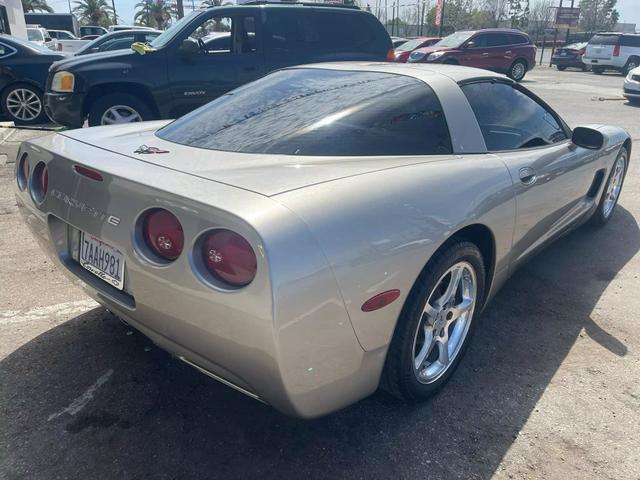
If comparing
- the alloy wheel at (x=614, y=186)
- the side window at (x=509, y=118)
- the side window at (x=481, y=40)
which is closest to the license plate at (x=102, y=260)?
the side window at (x=509, y=118)

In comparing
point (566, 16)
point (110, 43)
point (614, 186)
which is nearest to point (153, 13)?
point (566, 16)

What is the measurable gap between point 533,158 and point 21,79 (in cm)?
864

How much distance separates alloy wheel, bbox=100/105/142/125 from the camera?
6.68 m

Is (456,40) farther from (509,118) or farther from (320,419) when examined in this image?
(320,419)

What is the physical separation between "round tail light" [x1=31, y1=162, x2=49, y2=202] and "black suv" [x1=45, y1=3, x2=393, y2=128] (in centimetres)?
456

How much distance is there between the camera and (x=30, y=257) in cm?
379

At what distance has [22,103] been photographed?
8.84 meters

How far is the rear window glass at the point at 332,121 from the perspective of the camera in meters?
2.34

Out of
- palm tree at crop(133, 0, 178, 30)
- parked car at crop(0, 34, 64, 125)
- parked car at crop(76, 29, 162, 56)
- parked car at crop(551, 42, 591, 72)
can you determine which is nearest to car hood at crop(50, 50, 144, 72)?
parked car at crop(0, 34, 64, 125)

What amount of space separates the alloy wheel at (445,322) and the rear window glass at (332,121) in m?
0.60

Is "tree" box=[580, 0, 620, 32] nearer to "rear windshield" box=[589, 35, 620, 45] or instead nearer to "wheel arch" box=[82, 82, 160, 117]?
"rear windshield" box=[589, 35, 620, 45]

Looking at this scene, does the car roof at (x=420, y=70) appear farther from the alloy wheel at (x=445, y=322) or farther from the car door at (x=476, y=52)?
the car door at (x=476, y=52)

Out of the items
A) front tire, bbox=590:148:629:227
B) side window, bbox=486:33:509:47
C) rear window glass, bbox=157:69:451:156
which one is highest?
rear window glass, bbox=157:69:451:156

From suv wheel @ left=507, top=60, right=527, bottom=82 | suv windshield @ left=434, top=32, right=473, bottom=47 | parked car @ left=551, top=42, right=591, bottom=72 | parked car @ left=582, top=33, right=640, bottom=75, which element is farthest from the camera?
parked car @ left=551, top=42, right=591, bottom=72
